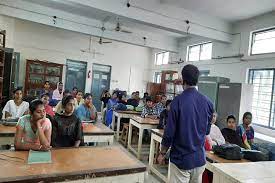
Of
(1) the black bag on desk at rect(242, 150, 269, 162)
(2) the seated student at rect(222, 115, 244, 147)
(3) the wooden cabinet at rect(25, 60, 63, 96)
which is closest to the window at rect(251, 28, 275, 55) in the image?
(2) the seated student at rect(222, 115, 244, 147)

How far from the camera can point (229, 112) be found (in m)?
4.90

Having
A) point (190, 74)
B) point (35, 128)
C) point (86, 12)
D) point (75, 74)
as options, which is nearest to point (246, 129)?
point (190, 74)

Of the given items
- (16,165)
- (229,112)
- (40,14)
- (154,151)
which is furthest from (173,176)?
(40,14)

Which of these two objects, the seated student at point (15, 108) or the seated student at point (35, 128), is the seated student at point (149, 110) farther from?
the seated student at point (35, 128)

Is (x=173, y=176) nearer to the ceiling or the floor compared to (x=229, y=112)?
nearer to the floor

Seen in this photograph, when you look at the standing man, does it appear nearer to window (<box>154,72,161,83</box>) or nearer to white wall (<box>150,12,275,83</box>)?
white wall (<box>150,12,275,83</box>)

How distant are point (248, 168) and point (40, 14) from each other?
6.06 meters

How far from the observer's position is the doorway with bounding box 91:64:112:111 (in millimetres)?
9336

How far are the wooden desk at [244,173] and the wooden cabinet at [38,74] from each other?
23.7 ft

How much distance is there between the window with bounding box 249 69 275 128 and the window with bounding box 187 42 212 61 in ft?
5.67

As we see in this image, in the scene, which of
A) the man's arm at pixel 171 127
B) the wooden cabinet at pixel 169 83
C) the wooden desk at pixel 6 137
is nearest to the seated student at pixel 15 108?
the wooden desk at pixel 6 137

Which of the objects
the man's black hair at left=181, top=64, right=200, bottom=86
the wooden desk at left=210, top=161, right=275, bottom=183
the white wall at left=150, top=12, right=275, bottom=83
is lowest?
the wooden desk at left=210, top=161, right=275, bottom=183

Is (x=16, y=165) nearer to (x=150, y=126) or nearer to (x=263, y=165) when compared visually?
(x=263, y=165)

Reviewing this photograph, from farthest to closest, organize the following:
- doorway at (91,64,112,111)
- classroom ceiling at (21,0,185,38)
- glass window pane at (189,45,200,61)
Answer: doorway at (91,64,112,111), glass window pane at (189,45,200,61), classroom ceiling at (21,0,185,38)
